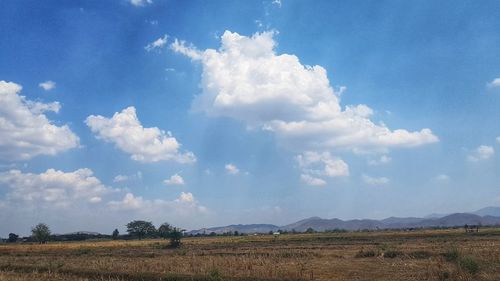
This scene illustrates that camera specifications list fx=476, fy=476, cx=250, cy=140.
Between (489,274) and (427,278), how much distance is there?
3.70 meters

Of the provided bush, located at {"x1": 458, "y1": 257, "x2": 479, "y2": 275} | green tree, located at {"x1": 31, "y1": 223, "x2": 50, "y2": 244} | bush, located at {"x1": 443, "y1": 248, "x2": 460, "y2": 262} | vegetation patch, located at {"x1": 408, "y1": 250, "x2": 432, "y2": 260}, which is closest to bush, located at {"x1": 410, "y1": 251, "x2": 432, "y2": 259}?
vegetation patch, located at {"x1": 408, "y1": 250, "x2": 432, "y2": 260}

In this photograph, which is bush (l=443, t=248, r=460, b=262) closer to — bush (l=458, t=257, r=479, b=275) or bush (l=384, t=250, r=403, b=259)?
bush (l=384, t=250, r=403, b=259)

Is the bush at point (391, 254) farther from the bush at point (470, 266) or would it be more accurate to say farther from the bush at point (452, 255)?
the bush at point (470, 266)

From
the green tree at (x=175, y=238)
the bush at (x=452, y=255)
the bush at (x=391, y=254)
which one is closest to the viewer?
the bush at (x=452, y=255)

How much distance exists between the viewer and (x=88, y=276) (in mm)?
35438

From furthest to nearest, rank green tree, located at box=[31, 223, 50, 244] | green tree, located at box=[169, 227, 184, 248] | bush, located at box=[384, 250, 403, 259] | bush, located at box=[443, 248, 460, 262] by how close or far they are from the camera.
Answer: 1. green tree, located at box=[31, 223, 50, 244]
2. green tree, located at box=[169, 227, 184, 248]
3. bush, located at box=[384, 250, 403, 259]
4. bush, located at box=[443, 248, 460, 262]

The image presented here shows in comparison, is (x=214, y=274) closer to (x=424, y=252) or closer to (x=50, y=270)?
(x=50, y=270)

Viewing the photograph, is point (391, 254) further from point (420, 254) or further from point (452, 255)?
point (452, 255)

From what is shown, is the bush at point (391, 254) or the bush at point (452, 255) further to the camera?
the bush at point (391, 254)

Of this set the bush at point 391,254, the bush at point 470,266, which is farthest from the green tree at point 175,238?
the bush at point 470,266

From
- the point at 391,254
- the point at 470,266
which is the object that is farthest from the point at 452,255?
the point at 470,266

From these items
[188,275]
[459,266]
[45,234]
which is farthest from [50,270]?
[45,234]

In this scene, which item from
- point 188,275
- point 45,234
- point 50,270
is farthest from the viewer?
point 45,234

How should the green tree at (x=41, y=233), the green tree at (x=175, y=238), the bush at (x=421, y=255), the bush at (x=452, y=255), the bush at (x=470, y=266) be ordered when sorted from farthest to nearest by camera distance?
the green tree at (x=41, y=233)
the green tree at (x=175, y=238)
the bush at (x=421, y=255)
the bush at (x=452, y=255)
the bush at (x=470, y=266)
